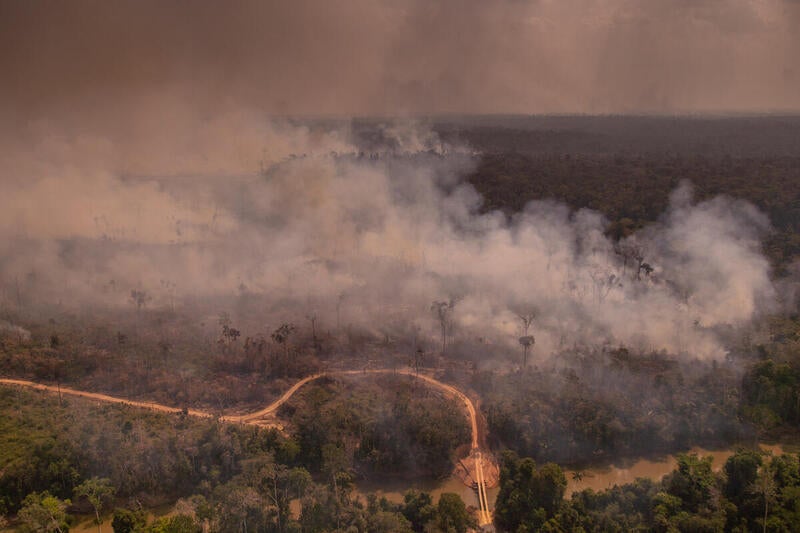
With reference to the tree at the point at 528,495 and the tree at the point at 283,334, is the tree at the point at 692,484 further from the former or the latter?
the tree at the point at 283,334

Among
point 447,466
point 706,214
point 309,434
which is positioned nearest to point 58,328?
point 309,434

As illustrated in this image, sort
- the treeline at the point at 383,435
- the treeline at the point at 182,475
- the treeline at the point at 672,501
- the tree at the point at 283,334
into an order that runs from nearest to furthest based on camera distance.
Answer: the treeline at the point at 672,501 < the treeline at the point at 182,475 < the treeline at the point at 383,435 < the tree at the point at 283,334

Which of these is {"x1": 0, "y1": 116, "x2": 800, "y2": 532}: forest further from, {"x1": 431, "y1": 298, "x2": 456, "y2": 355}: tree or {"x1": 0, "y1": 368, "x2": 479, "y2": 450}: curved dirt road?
{"x1": 0, "y1": 368, "x2": 479, "y2": 450}: curved dirt road

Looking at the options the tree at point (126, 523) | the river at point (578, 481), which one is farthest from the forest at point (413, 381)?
the river at point (578, 481)

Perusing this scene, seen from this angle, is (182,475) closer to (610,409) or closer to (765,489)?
(610,409)

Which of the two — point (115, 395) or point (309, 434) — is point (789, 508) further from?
point (115, 395)

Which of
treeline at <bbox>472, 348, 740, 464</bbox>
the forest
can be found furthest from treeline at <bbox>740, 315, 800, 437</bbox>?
treeline at <bbox>472, 348, 740, 464</bbox>
